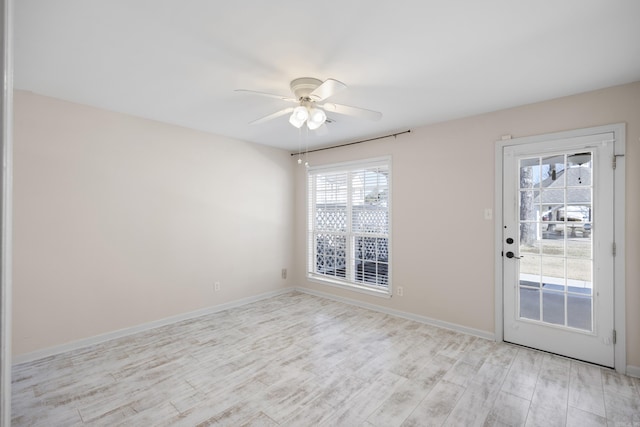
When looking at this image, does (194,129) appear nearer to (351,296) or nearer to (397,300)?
(351,296)

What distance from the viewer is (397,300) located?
13.4 feet

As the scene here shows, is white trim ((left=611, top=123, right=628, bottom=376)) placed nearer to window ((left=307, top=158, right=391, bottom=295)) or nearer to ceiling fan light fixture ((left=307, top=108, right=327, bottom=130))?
window ((left=307, top=158, right=391, bottom=295))

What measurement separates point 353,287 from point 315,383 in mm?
2207

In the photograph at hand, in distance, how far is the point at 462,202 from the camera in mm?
3533

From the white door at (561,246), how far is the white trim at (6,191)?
376 centimetres

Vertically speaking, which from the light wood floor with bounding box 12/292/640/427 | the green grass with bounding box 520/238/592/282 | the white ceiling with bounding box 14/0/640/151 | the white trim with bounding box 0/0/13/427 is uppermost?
the white ceiling with bounding box 14/0/640/151

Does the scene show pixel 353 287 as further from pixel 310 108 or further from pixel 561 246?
pixel 310 108

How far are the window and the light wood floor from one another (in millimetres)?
1224

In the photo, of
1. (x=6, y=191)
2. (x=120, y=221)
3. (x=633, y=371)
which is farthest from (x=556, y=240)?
(x=120, y=221)

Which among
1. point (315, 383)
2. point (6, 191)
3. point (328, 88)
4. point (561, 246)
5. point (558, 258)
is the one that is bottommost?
point (315, 383)

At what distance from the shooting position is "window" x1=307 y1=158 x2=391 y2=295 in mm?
4348

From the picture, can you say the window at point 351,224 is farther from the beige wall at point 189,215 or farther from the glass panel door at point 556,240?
the glass panel door at point 556,240

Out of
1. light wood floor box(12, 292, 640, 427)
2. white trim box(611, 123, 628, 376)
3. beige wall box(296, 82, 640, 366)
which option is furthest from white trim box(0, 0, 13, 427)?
white trim box(611, 123, 628, 376)

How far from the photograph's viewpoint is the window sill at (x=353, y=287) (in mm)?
4238
